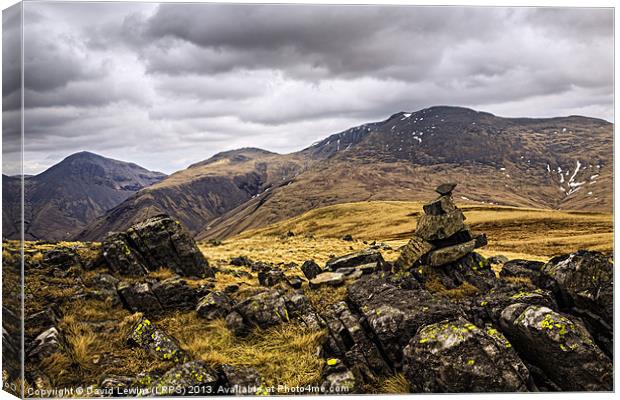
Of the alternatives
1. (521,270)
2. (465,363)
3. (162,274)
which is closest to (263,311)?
(162,274)

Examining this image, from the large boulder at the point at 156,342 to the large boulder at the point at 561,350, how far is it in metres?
7.10

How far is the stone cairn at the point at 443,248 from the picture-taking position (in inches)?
461

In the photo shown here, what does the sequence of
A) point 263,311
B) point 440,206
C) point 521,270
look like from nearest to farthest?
point 263,311
point 440,206
point 521,270

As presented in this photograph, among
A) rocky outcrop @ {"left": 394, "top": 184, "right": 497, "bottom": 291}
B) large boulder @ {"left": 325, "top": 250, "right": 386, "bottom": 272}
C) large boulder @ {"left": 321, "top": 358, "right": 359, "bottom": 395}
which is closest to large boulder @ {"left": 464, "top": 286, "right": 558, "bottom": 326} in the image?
rocky outcrop @ {"left": 394, "top": 184, "right": 497, "bottom": 291}

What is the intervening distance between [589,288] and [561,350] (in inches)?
94.7

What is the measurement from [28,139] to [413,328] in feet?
31.0

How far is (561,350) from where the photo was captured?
23.3 ft

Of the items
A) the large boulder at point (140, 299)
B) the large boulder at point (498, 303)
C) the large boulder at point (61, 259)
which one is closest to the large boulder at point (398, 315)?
the large boulder at point (498, 303)

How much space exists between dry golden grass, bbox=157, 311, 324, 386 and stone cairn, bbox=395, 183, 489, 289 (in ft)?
16.0

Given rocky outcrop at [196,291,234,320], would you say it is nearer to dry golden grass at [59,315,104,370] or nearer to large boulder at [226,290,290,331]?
large boulder at [226,290,290,331]

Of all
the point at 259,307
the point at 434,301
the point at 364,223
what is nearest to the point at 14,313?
the point at 259,307

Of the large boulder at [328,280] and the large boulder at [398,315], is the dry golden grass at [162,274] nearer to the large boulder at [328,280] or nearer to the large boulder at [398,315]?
the large boulder at [328,280]

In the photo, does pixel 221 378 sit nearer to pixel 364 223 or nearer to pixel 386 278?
pixel 386 278

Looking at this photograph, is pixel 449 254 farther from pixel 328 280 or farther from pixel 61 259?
pixel 61 259
